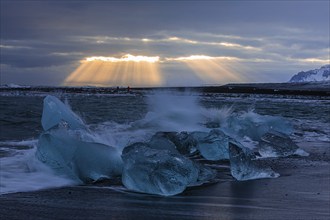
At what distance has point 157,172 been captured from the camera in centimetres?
609

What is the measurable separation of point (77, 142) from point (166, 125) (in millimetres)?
8452

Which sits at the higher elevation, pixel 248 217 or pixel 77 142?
pixel 77 142

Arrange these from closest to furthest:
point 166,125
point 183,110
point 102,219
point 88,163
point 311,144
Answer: point 102,219 → point 88,163 → point 311,144 → point 166,125 → point 183,110

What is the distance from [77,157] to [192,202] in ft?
7.73

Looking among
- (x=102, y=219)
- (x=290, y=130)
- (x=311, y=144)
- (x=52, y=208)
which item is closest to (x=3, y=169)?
(x=52, y=208)

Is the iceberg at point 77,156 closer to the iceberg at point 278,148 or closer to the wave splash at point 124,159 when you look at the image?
the wave splash at point 124,159

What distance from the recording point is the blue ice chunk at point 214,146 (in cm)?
902

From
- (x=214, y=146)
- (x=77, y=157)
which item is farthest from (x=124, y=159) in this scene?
(x=214, y=146)

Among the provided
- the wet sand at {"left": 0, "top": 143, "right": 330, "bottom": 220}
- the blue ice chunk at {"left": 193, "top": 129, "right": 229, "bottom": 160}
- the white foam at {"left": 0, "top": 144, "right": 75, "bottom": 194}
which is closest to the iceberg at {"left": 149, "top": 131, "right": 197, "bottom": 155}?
the blue ice chunk at {"left": 193, "top": 129, "right": 229, "bottom": 160}

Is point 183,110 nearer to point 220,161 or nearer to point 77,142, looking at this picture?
point 220,161

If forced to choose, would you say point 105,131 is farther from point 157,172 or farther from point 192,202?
point 192,202

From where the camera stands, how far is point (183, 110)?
1770 cm

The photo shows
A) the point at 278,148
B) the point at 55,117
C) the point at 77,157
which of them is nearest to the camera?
the point at 77,157

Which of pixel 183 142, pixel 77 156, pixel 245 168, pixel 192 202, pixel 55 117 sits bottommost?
pixel 192 202
